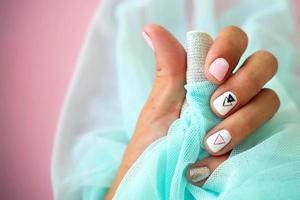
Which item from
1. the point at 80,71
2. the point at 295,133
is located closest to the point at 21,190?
the point at 80,71

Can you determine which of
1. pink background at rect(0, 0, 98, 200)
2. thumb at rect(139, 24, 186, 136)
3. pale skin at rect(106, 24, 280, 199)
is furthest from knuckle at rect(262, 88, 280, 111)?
pink background at rect(0, 0, 98, 200)

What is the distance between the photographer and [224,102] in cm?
48

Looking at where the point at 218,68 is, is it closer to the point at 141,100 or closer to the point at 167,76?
the point at 167,76

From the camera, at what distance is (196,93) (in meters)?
0.49

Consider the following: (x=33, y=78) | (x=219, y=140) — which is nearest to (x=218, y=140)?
(x=219, y=140)

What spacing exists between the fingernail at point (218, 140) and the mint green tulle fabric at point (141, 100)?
13mm

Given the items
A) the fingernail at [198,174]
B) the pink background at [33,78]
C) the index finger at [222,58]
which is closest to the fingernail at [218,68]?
the index finger at [222,58]

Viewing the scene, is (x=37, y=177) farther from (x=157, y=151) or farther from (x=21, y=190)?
(x=157, y=151)

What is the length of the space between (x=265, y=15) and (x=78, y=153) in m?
0.40

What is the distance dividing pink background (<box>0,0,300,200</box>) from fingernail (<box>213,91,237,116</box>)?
1.23 feet

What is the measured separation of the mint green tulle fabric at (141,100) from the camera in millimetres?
482

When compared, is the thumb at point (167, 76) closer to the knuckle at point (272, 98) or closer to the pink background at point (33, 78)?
the knuckle at point (272, 98)

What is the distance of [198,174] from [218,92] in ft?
0.33

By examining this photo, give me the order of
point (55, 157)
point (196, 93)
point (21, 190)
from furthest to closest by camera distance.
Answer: point (21, 190)
point (55, 157)
point (196, 93)
